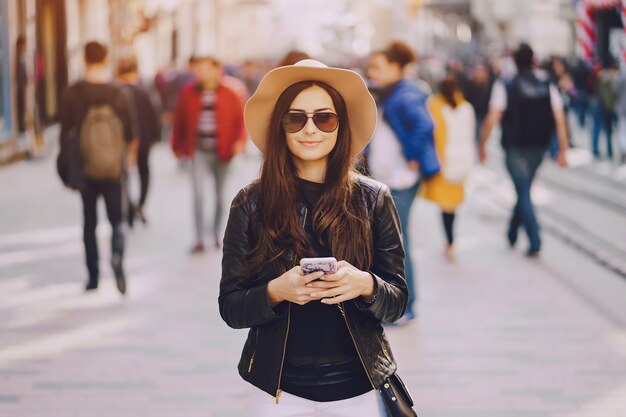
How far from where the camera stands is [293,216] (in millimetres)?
3066

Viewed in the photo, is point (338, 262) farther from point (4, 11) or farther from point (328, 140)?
point (4, 11)

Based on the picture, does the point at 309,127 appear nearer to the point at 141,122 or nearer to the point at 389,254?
the point at 389,254

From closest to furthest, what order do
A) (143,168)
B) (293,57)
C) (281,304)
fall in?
(281,304), (293,57), (143,168)

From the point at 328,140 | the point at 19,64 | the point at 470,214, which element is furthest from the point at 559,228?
the point at 19,64

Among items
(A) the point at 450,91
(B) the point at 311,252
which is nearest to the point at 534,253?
(A) the point at 450,91

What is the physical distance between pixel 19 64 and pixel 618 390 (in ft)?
49.4

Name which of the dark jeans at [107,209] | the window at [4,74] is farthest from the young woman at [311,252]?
the window at [4,74]

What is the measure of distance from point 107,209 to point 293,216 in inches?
204

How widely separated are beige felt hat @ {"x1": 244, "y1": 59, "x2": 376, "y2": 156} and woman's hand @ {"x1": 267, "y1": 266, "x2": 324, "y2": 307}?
473 millimetres

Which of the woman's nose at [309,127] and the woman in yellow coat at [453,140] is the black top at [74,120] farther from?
the woman's nose at [309,127]

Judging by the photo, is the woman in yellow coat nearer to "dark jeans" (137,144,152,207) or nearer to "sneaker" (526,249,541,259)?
"sneaker" (526,249,541,259)

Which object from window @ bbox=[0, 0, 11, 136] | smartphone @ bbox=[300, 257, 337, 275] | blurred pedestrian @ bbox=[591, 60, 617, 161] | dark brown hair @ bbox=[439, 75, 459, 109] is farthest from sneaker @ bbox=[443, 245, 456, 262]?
window @ bbox=[0, 0, 11, 136]

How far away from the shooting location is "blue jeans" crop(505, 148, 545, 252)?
392 inches

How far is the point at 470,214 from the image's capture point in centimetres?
1314
